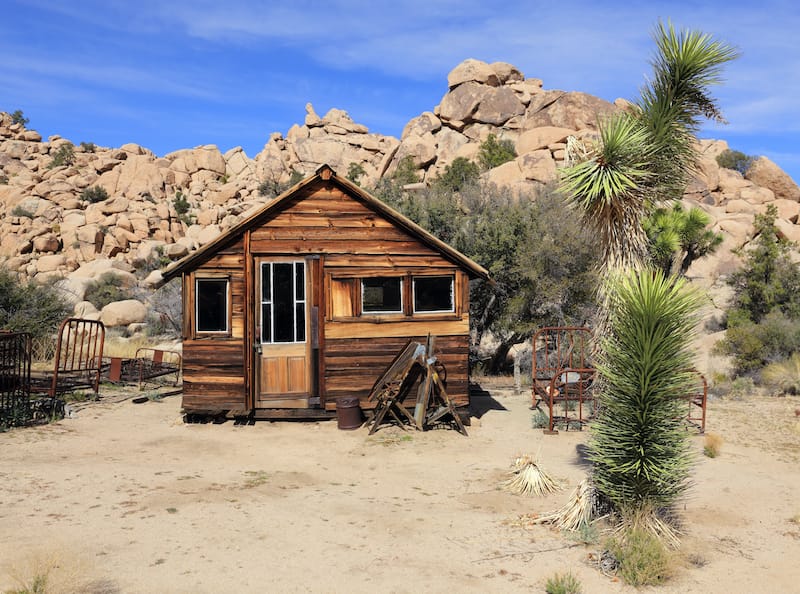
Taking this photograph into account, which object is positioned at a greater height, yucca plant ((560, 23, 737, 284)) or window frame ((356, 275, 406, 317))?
yucca plant ((560, 23, 737, 284))

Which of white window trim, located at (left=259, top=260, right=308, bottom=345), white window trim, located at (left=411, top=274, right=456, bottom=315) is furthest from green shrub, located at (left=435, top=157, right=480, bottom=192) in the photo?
white window trim, located at (left=259, top=260, right=308, bottom=345)

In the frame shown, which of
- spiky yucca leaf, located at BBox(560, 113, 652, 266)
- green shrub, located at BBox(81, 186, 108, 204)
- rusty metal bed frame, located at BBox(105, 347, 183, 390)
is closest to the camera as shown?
spiky yucca leaf, located at BBox(560, 113, 652, 266)

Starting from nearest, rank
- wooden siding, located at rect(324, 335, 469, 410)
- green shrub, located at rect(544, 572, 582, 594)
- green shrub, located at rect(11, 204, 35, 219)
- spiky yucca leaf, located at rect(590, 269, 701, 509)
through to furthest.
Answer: green shrub, located at rect(544, 572, 582, 594), spiky yucca leaf, located at rect(590, 269, 701, 509), wooden siding, located at rect(324, 335, 469, 410), green shrub, located at rect(11, 204, 35, 219)

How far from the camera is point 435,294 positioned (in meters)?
13.6

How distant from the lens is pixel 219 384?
12.6 metres

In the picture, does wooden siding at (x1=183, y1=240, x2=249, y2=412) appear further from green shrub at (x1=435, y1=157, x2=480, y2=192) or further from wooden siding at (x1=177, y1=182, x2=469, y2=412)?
green shrub at (x1=435, y1=157, x2=480, y2=192)

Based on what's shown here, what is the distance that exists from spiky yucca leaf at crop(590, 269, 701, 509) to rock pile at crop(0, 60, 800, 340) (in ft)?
87.2

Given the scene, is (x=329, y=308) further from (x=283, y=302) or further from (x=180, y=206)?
(x=180, y=206)

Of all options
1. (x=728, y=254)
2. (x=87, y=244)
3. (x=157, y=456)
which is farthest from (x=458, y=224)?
(x=87, y=244)

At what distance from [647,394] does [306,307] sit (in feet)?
24.7

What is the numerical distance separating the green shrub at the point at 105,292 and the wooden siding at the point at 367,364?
2305 cm

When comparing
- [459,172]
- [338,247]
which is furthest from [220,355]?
[459,172]

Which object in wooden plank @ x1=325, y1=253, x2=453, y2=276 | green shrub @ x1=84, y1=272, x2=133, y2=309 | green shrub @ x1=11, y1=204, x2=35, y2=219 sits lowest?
wooden plank @ x1=325, y1=253, x2=453, y2=276

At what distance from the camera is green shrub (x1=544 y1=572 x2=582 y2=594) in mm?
5645
